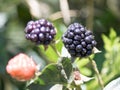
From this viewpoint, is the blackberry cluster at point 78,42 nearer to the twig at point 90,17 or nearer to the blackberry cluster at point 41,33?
the blackberry cluster at point 41,33

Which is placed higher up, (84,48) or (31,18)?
(31,18)

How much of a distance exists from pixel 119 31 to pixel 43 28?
3.80ft

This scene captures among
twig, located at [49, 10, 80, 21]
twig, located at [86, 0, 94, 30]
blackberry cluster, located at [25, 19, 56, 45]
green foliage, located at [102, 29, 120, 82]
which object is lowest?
blackberry cluster, located at [25, 19, 56, 45]

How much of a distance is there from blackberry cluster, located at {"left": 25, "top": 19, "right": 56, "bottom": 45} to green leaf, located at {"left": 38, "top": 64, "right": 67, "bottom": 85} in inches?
4.2

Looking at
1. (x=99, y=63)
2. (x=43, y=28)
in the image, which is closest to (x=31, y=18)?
(x=99, y=63)

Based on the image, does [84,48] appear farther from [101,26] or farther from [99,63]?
[101,26]

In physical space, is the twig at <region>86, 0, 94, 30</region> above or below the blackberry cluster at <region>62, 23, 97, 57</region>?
above

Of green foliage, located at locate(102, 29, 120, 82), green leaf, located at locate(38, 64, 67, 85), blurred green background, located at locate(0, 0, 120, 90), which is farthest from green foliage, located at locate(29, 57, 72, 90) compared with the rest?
blurred green background, located at locate(0, 0, 120, 90)

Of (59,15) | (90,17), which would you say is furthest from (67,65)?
(59,15)

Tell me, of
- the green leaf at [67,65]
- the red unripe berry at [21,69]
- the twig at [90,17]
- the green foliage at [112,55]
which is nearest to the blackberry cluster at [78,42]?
the green leaf at [67,65]

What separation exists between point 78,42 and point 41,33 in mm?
144

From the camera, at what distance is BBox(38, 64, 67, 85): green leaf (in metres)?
1.66

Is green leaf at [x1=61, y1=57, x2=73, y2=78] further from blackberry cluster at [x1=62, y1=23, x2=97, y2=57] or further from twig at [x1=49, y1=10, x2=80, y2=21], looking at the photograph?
twig at [x1=49, y1=10, x2=80, y2=21]

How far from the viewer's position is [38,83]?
1.70 m
